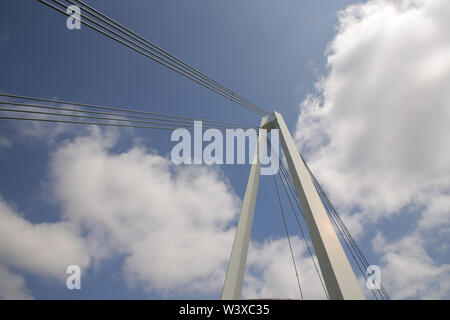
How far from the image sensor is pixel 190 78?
8.86 meters

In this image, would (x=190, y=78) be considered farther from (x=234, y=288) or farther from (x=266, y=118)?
(x=234, y=288)

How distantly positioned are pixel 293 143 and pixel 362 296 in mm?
5097

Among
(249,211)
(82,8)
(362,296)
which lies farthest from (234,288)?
(82,8)

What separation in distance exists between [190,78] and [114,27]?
2.96 meters
